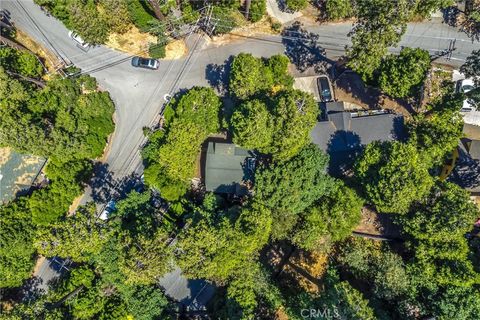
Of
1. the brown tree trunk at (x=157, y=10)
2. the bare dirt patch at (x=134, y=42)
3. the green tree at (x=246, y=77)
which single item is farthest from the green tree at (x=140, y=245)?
the brown tree trunk at (x=157, y=10)

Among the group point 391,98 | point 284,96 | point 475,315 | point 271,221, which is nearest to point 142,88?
point 284,96

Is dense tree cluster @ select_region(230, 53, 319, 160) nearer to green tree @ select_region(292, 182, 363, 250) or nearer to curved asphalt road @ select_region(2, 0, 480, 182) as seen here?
green tree @ select_region(292, 182, 363, 250)

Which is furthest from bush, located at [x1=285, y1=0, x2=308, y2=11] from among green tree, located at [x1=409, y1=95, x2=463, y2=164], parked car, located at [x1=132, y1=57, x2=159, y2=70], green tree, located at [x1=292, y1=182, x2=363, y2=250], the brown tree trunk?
green tree, located at [x1=292, y1=182, x2=363, y2=250]

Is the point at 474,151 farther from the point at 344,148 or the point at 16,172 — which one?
the point at 16,172

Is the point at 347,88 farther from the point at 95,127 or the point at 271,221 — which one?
the point at 95,127

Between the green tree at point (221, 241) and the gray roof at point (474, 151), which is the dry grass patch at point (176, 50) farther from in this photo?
the gray roof at point (474, 151)

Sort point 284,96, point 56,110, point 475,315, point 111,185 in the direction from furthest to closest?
point 111,185 → point 56,110 → point 284,96 → point 475,315
